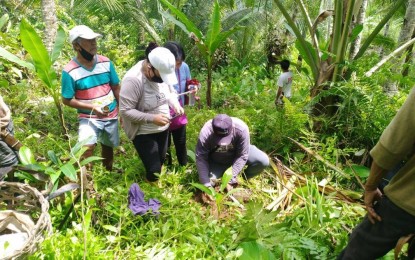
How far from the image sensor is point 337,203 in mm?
2834

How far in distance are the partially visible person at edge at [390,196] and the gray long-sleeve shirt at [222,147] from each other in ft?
4.35

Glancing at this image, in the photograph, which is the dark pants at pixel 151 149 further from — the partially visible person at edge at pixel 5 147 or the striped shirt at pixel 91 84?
the partially visible person at edge at pixel 5 147

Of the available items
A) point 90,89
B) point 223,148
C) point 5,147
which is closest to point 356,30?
point 223,148

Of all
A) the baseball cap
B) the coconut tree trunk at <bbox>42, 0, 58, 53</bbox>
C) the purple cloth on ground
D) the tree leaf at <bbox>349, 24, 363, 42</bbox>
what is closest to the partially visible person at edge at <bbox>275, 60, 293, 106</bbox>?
the tree leaf at <bbox>349, 24, 363, 42</bbox>

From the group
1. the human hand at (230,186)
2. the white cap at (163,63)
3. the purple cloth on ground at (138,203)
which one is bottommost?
the human hand at (230,186)

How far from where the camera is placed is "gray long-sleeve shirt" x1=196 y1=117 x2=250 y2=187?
2.90 meters

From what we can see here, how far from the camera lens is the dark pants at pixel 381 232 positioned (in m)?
1.56

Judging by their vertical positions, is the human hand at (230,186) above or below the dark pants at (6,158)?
below

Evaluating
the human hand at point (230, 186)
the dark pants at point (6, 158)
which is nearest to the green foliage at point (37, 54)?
the dark pants at point (6, 158)

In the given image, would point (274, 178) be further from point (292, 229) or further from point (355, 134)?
point (355, 134)

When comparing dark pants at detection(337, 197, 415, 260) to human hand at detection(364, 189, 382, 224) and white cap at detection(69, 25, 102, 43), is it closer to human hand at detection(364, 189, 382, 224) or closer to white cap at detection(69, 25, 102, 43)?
human hand at detection(364, 189, 382, 224)

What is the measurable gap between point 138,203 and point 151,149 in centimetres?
56

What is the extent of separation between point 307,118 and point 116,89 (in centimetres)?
203

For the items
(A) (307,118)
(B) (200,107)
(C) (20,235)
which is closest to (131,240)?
(C) (20,235)
